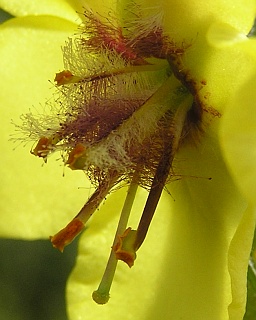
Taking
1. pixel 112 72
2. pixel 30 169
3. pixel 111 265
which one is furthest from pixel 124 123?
pixel 30 169

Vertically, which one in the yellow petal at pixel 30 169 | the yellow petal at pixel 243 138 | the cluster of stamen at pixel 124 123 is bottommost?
the yellow petal at pixel 30 169

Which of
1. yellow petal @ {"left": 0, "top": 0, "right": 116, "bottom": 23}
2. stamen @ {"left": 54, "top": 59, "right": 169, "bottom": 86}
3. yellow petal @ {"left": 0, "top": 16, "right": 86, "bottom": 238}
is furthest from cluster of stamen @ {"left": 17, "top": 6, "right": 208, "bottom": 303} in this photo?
yellow petal @ {"left": 0, "top": 16, "right": 86, "bottom": 238}

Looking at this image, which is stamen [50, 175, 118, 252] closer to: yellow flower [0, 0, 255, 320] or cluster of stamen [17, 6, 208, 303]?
cluster of stamen [17, 6, 208, 303]

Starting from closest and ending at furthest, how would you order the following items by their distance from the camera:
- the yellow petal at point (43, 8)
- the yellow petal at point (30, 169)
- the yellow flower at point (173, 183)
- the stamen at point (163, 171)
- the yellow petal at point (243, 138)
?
1. the yellow petal at point (243, 138)
2. the yellow flower at point (173, 183)
3. the stamen at point (163, 171)
4. the yellow petal at point (43, 8)
5. the yellow petal at point (30, 169)

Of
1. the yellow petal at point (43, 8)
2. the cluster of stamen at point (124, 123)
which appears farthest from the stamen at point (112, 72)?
the yellow petal at point (43, 8)

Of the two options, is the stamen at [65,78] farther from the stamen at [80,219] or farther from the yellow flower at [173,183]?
the stamen at [80,219]

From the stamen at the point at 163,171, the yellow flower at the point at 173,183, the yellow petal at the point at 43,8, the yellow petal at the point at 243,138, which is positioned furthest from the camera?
the yellow petal at the point at 43,8
